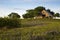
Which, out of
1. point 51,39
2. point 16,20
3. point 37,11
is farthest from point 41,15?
point 51,39

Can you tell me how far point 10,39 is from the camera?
8.09m

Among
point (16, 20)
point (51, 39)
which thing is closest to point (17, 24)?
point (16, 20)

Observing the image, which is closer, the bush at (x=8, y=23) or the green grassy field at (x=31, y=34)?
the green grassy field at (x=31, y=34)

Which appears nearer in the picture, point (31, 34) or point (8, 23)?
point (31, 34)

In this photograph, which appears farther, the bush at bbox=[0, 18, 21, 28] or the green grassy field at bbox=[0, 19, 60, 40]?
the bush at bbox=[0, 18, 21, 28]

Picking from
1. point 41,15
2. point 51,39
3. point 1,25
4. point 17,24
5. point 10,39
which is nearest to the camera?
point 10,39

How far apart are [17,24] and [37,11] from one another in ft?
165

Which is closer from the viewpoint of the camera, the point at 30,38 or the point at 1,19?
the point at 30,38

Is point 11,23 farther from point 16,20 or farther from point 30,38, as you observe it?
point 30,38

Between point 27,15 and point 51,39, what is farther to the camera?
point 27,15

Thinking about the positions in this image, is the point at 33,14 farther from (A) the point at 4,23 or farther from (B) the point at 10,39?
(B) the point at 10,39

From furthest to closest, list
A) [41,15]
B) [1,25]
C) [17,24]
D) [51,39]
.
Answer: [41,15] < [17,24] < [1,25] < [51,39]

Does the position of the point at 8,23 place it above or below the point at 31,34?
below

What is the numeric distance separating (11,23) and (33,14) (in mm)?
50336
